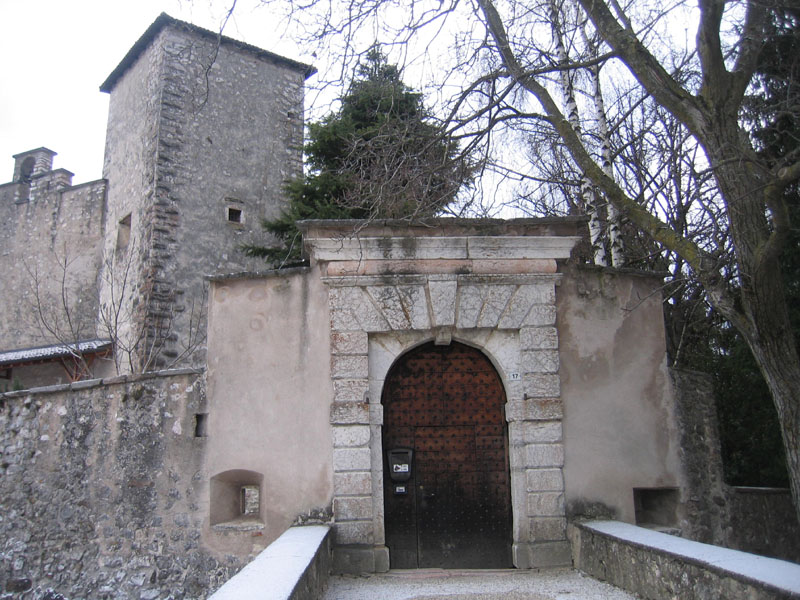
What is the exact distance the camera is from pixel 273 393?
664cm

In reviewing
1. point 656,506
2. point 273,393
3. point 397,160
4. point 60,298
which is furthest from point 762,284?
point 60,298

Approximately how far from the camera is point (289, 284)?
684 centimetres

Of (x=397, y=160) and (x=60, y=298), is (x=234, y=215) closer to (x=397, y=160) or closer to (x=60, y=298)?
(x=60, y=298)

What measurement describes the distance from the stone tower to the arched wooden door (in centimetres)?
698

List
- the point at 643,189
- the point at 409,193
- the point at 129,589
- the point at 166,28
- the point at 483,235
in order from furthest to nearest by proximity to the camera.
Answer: the point at 166,28 < the point at 643,189 < the point at 409,193 < the point at 483,235 < the point at 129,589

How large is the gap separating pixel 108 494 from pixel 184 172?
8.98 m

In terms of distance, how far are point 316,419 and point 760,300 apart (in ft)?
12.8

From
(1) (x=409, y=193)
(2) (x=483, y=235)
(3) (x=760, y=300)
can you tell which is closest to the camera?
(3) (x=760, y=300)

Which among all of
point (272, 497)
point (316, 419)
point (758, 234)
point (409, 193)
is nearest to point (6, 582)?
point (272, 497)

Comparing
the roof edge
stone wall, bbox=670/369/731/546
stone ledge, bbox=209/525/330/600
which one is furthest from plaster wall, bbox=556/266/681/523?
the roof edge

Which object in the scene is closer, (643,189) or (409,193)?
(409,193)

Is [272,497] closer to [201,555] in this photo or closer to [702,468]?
[201,555]

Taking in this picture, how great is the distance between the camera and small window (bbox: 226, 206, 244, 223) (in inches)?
574

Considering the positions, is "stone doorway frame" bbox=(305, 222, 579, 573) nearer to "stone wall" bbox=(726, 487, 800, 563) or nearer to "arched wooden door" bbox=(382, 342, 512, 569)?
"arched wooden door" bbox=(382, 342, 512, 569)
